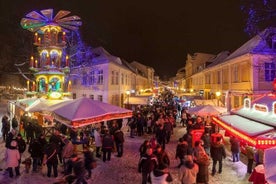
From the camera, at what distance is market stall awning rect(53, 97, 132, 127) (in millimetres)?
10917

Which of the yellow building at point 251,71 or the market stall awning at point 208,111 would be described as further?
the yellow building at point 251,71

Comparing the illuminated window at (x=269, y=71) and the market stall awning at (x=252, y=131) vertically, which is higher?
the illuminated window at (x=269, y=71)

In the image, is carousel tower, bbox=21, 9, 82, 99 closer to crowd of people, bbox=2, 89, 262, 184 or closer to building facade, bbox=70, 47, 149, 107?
crowd of people, bbox=2, 89, 262, 184

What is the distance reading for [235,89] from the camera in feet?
84.7

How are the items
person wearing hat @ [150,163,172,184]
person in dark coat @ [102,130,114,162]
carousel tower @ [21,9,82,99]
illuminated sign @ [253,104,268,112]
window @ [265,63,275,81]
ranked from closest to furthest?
person wearing hat @ [150,163,172,184] < illuminated sign @ [253,104,268,112] < person in dark coat @ [102,130,114,162] < carousel tower @ [21,9,82,99] < window @ [265,63,275,81]

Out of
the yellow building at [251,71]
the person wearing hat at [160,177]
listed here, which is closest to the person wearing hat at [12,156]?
the person wearing hat at [160,177]

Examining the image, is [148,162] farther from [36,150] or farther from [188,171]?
[36,150]

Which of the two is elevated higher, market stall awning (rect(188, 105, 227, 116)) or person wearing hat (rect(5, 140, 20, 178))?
market stall awning (rect(188, 105, 227, 116))

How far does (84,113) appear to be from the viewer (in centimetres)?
1137

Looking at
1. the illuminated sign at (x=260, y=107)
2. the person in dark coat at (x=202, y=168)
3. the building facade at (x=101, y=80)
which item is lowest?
the person in dark coat at (x=202, y=168)

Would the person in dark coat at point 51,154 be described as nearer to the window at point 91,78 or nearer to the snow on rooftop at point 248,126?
the snow on rooftop at point 248,126

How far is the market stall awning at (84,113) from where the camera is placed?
10.9 meters

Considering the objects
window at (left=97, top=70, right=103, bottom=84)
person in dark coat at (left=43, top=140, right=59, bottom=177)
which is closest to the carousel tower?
person in dark coat at (left=43, top=140, right=59, bottom=177)

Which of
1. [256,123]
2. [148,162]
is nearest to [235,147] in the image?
[256,123]
